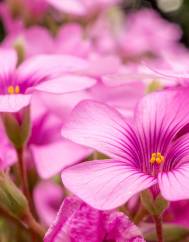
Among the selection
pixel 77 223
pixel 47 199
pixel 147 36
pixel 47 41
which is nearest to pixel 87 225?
pixel 77 223

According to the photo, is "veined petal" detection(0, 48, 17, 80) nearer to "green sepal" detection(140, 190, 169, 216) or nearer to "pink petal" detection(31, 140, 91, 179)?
"pink petal" detection(31, 140, 91, 179)

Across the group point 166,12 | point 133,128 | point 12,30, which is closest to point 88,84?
point 133,128

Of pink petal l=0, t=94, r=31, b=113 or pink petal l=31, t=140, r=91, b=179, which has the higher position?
pink petal l=0, t=94, r=31, b=113

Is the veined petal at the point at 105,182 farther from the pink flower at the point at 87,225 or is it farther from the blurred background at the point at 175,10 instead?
the blurred background at the point at 175,10

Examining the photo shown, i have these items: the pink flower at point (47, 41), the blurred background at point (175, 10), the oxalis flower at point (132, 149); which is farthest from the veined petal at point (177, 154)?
the blurred background at point (175, 10)

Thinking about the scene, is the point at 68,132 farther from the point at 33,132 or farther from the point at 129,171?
the point at 33,132

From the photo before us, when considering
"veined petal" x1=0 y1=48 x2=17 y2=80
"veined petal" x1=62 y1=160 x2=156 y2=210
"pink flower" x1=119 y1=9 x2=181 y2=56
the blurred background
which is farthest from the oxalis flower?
the blurred background
